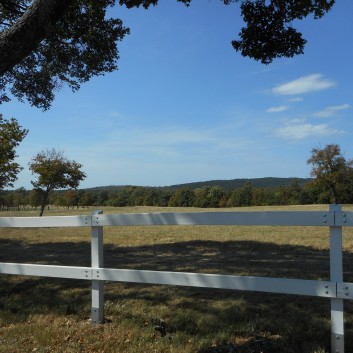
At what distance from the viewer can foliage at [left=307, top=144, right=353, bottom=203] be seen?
63344 millimetres

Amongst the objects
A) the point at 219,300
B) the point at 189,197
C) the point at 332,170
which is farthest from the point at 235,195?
the point at 219,300

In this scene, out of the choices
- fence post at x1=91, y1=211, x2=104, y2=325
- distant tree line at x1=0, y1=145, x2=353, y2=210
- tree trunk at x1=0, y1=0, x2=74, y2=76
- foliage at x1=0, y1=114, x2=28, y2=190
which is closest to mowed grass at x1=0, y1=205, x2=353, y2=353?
fence post at x1=91, y1=211, x2=104, y2=325

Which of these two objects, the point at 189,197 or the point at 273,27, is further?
the point at 189,197

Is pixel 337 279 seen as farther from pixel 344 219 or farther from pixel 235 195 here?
pixel 235 195

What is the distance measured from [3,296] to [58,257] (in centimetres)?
399

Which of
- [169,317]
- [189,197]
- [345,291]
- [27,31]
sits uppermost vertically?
[27,31]

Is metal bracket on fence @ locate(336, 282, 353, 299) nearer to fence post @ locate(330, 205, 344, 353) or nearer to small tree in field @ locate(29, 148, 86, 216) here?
fence post @ locate(330, 205, 344, 353)

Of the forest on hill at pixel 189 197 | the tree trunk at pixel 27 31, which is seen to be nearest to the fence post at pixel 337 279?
the tree trunk at pixel 27 31

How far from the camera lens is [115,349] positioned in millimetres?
4195

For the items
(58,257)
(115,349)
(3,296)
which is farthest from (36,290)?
(58,257)

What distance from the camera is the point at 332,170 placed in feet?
210

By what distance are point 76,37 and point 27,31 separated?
7933mm

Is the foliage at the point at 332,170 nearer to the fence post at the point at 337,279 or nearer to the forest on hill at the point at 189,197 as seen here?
the forest on hill at the point at 189,197

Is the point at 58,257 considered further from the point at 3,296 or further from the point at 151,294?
the point at 151,294
